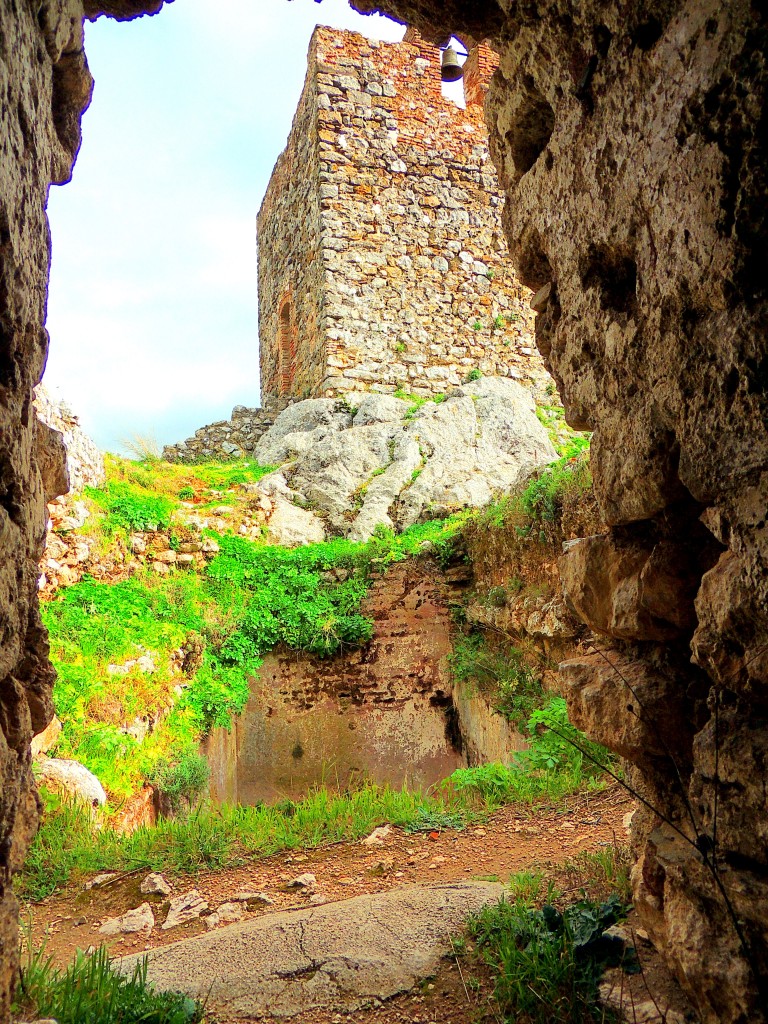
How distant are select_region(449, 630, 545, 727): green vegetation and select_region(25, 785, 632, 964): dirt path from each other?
6.26 feet

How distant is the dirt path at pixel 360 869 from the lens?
140 inches

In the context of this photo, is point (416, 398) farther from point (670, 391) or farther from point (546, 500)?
point (670, 391)

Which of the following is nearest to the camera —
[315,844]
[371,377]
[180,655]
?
[315,844]

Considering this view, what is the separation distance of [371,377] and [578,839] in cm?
849

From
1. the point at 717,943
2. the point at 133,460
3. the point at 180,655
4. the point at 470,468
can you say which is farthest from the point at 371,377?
the point at 717,943

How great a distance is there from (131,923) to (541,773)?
2774 mm

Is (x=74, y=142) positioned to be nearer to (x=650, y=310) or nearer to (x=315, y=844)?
(x=650, y=310)

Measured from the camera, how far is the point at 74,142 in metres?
2.75

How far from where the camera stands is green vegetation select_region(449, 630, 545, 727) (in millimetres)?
6410

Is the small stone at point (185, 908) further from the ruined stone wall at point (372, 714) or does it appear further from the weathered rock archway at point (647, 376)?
the ruined stone wall at point (372, 714)

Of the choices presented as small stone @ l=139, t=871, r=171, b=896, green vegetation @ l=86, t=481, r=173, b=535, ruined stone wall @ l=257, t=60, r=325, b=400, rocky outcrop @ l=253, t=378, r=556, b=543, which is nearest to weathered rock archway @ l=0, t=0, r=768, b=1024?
small stone @ l=139, t=871, r=171, b=896

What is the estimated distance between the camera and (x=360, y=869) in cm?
397

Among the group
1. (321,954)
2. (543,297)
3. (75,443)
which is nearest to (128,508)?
(75,443)

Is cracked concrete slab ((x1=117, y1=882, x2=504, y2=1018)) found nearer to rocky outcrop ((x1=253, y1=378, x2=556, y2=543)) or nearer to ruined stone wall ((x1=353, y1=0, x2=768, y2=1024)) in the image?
ruined stone wall ((x1=353, y1=0, x2=768, y2=1024))
